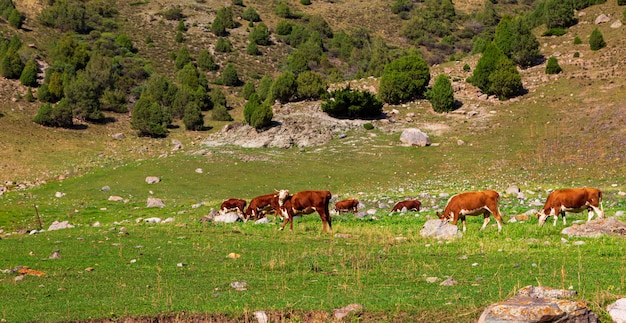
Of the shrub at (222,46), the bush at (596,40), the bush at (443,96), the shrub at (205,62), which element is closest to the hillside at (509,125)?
the bush at (596,40)

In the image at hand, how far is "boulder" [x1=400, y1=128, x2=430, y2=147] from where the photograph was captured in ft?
199

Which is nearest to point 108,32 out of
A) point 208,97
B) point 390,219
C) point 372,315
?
point 208,97

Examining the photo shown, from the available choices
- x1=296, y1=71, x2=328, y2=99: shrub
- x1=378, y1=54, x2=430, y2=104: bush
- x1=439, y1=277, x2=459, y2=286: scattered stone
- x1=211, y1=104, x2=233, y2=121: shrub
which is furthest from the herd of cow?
x1=211, y1=104, x2=233, y2=121: shrub

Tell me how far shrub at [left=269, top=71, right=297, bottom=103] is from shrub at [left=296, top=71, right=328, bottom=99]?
34.4 inches

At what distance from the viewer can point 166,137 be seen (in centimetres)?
7631

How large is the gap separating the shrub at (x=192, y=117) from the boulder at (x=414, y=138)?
29852 mm

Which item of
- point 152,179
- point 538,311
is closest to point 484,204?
point 538,311

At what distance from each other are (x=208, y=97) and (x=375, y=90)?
90.7 feet

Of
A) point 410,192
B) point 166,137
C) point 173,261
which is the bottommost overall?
point 166,137

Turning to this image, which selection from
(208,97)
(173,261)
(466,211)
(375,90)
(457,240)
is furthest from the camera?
(208,97)

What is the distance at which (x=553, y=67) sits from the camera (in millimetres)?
74750

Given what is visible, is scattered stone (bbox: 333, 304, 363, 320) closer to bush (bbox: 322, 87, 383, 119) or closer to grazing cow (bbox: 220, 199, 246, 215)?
grazing cow (bbox: 220, 199, 246, 215)

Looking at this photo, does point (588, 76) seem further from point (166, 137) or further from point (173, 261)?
point (173, 261)

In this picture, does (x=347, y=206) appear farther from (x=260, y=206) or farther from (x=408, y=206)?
(x=260, y=206)
